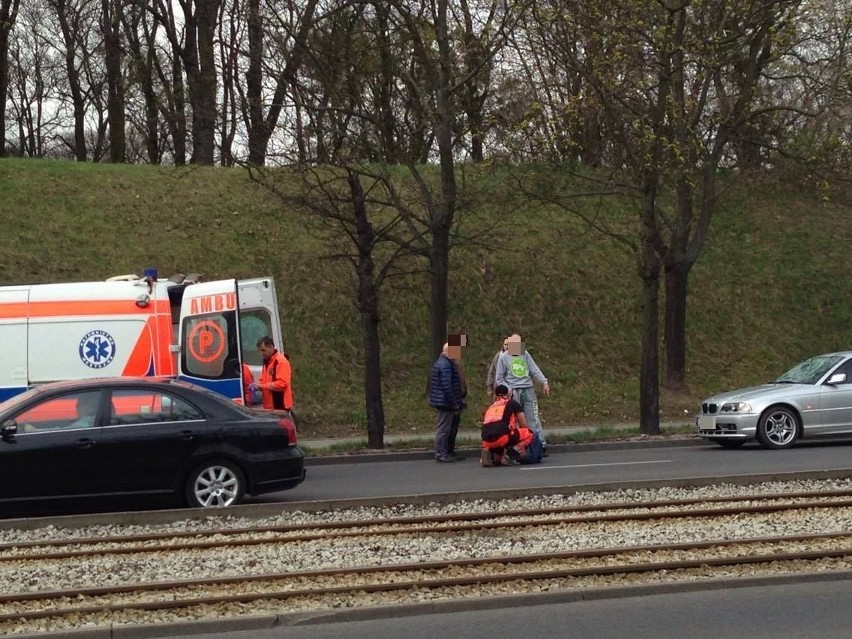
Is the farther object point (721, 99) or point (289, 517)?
point (721, 99)

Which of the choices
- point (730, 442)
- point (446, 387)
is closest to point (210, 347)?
point (446, 387)

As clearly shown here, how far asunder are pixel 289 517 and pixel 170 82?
29431 millimetres

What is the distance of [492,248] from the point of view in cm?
2828

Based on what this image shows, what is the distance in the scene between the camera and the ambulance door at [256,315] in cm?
1773

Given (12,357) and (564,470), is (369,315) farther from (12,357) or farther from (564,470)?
(12,357)

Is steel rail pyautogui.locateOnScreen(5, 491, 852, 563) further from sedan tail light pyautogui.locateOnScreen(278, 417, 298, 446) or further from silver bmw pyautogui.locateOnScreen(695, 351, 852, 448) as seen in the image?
silver bmw pyautogui.locateOnScreen(695, 351, 852, 448)

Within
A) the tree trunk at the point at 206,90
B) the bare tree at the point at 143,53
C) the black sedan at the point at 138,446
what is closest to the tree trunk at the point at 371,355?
the tree trunk at the point at 206,90

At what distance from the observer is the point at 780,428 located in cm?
1750

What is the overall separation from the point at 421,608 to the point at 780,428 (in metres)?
11.3

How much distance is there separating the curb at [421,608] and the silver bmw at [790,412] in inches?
362

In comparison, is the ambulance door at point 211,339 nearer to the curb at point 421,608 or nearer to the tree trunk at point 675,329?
the curb at point 421,608

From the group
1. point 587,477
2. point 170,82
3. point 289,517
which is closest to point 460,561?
point 289,517

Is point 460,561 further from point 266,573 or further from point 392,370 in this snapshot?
point 392,370

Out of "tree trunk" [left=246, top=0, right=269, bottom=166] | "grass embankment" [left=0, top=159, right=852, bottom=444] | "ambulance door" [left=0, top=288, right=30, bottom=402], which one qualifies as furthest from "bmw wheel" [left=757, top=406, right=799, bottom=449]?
"ambulance door" [left=0, top=288, right=30, bottom=402]
